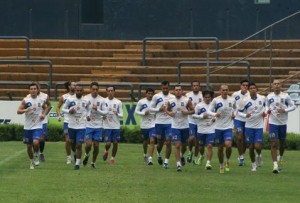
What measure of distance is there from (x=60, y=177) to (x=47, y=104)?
141 inches

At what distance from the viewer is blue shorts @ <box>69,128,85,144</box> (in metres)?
31.3

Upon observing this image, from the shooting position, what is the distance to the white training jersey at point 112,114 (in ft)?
109

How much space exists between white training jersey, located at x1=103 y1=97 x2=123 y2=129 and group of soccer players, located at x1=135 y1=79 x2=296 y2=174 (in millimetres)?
905

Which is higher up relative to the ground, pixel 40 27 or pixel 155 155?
pixel 40 27

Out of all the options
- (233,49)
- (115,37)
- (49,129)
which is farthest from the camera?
(115,37)

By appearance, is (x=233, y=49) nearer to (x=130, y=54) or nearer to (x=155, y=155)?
(x=130, y=54)

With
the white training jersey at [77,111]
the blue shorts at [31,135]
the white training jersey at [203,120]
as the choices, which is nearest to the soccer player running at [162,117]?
the white training jersey at [203,120]

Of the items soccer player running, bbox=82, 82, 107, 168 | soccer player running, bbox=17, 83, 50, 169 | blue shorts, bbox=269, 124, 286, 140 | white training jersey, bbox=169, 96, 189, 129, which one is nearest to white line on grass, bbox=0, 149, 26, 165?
soccer player running, bbox=17, 83, 50, 169

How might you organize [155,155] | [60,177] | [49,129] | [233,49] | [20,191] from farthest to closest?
1. [233,49]
2. [49,129]
3. [155,155]
4. [60,177]
5. [20,191]

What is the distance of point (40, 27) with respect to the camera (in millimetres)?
51125

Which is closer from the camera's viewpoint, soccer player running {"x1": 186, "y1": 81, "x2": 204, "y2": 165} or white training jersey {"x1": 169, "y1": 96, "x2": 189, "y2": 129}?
white training jersey {"x1": 169, "y1": 96, "x2": 189, "y2": 129}

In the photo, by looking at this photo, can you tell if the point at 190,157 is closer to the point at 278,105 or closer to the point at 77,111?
the point at 278,105

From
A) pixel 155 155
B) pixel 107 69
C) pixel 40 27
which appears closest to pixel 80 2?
pixel 40 27

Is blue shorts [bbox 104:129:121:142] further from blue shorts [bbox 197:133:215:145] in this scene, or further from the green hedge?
the green hedge
